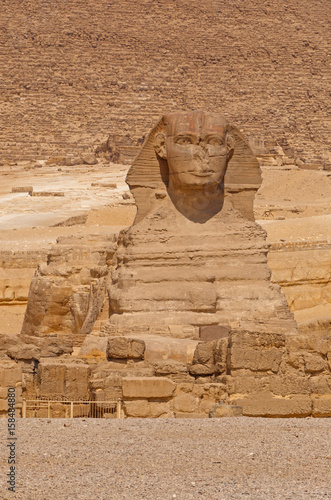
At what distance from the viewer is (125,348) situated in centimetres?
903

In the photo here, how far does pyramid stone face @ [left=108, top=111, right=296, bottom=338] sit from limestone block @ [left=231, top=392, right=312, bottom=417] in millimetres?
2596

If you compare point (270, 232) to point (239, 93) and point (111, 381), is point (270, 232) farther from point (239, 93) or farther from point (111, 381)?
point (239, 93)

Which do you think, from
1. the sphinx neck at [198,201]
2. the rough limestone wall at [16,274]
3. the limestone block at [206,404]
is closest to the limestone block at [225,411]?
the limestone block at [206,404]

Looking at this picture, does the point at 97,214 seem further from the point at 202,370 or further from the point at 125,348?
the point at 202,370

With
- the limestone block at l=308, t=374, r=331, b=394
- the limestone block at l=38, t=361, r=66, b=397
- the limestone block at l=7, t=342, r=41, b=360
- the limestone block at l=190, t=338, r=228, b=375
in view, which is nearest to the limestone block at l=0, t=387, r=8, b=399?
the limestone block at l=38, t=361, r=66, b=397

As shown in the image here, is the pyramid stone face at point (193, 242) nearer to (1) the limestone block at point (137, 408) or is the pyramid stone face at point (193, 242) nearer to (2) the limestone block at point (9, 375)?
(2) the limestone block at point (9, 375)

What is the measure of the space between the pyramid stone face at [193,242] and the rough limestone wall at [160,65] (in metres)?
91.1

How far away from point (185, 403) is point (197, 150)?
326 centimetres

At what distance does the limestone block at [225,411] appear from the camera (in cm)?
775

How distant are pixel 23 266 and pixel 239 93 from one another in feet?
346

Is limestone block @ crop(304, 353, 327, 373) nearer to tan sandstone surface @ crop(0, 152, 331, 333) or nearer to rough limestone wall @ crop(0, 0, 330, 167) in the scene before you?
tan sandstone surface @ crop(0, 152, 331, 333)

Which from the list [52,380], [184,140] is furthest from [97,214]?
[52,380]

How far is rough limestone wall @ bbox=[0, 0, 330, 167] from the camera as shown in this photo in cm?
11038

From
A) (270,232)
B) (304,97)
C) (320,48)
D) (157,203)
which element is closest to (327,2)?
(320,48)
